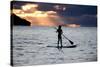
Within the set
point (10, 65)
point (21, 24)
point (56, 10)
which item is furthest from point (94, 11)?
point (10, 65)

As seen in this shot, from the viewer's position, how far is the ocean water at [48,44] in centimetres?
225

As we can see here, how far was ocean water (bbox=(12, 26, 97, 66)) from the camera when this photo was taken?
2.25 metres

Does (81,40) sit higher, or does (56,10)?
(56,10)

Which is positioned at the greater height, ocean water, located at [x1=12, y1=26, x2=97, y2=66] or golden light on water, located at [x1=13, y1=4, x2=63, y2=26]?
golden light on water, located at [x1=13, y1=4, x2=63, y2=26]

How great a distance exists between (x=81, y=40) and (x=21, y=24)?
77 centimetres

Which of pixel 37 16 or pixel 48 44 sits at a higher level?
pixel 37 16

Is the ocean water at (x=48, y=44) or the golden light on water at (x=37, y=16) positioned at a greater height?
the golden light on water at (x=37, y=16)

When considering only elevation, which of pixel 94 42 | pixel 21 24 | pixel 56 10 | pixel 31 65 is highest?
pixel 56 10

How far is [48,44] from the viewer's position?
2.37m
